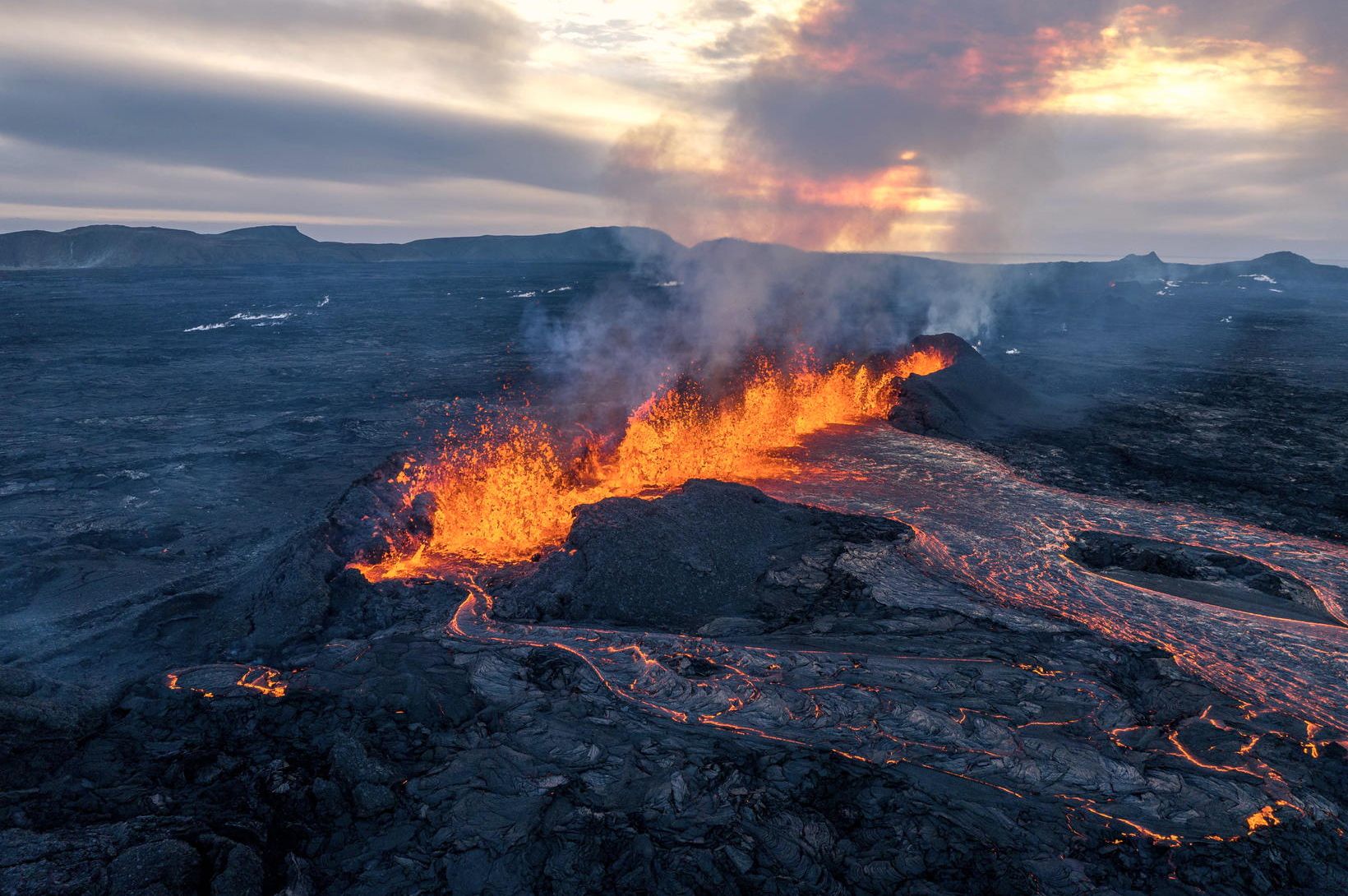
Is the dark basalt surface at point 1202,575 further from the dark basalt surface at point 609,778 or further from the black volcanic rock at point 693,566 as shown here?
the black volcanic rock at point 693,566

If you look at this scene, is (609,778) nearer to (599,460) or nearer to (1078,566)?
(1078,566)

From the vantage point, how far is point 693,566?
11.3 m

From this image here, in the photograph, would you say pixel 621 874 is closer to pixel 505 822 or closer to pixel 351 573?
pixel 505 822

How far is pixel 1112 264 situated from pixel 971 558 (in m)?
190

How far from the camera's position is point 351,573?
10.9 metres

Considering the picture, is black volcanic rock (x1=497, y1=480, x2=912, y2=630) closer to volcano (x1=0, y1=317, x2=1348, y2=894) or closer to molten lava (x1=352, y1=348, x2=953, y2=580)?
volcano (x1=0, y1=317, x2=1348, y2=894)

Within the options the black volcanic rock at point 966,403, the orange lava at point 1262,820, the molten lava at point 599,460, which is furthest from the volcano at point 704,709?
the black volcanic rock at point 966,403

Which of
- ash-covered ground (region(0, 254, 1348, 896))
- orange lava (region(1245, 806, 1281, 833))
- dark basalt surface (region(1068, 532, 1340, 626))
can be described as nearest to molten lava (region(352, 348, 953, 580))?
ash-covered ground (region(0, 254, 1348, 896))

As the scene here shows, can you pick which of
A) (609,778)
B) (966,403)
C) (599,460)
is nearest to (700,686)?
(609,778)

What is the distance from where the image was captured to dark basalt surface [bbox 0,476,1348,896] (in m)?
5.44

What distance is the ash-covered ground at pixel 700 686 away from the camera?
565 cm

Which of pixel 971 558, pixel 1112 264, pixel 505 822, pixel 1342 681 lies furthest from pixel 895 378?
pixel 1112 264

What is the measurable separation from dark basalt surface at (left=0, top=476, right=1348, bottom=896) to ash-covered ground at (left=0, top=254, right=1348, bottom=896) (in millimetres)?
33

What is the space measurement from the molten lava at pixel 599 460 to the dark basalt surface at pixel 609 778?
3.38 metres
